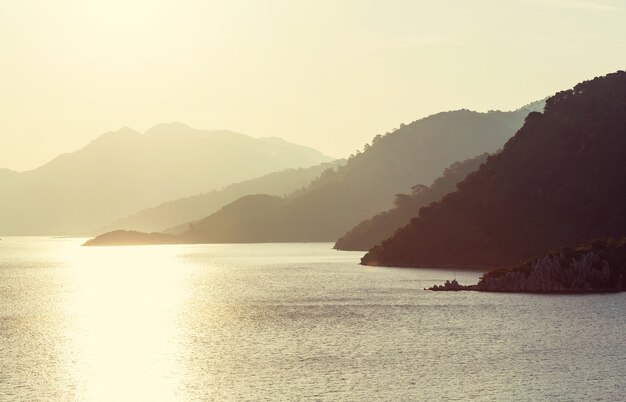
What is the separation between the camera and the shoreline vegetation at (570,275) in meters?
188

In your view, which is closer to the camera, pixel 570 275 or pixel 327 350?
pixel 327 350

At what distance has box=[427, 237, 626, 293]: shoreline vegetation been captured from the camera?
18825 cm

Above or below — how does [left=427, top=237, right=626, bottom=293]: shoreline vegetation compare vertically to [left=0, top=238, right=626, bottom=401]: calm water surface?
above

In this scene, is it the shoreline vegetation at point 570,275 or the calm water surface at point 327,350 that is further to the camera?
the shoreline vegetation at point 570,275

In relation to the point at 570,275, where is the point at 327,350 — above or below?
below

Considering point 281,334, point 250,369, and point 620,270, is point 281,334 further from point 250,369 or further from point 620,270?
point 620,270

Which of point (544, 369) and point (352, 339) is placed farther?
point (352, 339)

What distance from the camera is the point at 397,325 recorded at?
136750 mm

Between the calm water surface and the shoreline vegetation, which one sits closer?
the calm water surface

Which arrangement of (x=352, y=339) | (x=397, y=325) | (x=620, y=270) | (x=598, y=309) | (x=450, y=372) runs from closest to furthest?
(x=450, y=372), (x=352, y=339), (x=397, y=325), (x=598, y=309), (x=620, y=270)

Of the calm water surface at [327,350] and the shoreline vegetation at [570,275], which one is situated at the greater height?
the shoreline vegetation at [570,275]

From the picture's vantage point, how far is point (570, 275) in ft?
627

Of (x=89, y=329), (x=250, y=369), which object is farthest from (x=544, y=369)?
(x=89, y=329)

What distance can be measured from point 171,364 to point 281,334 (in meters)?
26.0
